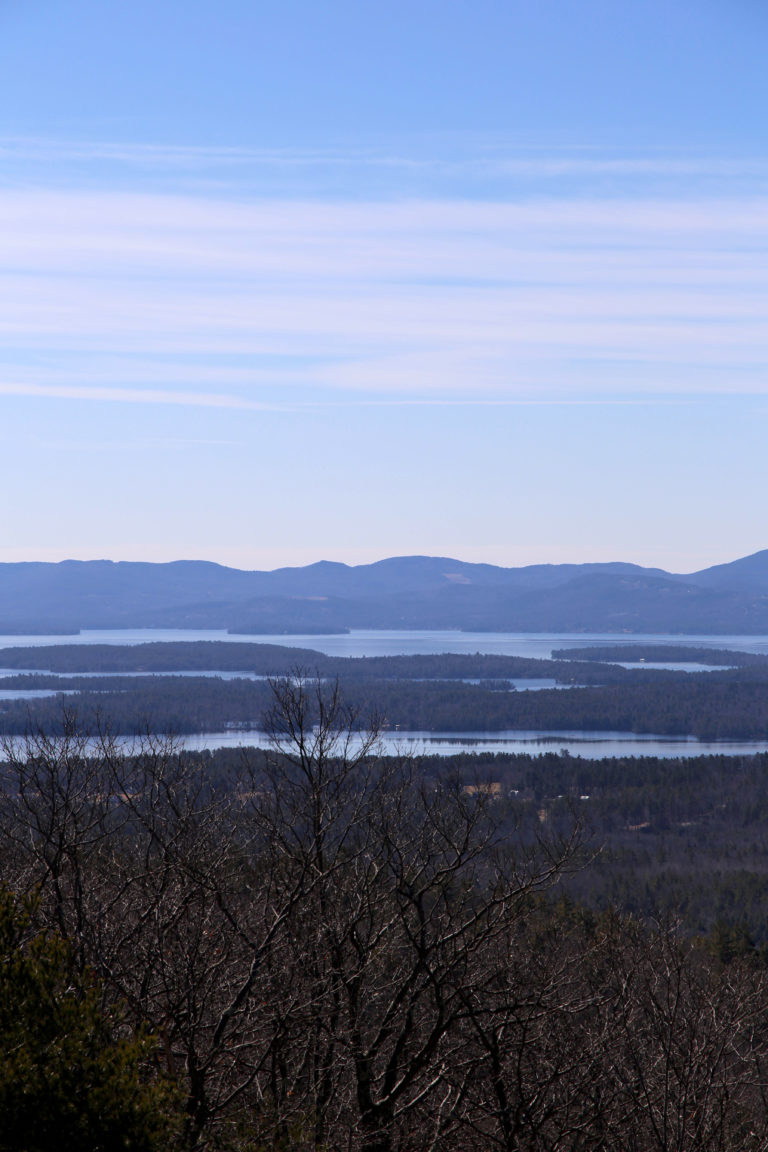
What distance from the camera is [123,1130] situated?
20.6 feet

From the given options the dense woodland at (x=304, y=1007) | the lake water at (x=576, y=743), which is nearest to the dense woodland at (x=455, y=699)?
the lake water at (x=576, y=743)

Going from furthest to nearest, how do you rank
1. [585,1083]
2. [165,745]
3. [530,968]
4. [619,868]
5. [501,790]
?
1. [501,790]
2. [619,868]
3. [530,968]
4. [165,745]
5. [585,1083]

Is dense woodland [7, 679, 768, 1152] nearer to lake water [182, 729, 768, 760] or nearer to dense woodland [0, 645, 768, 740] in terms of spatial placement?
lake water [182, 729, 768, 760]

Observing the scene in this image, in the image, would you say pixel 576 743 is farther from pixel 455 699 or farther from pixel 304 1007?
pixel 304 1007

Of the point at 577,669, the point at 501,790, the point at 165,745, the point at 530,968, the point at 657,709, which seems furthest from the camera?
the point at 577,669

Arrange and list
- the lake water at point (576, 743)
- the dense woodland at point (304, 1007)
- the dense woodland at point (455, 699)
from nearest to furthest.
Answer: the dense woodland at point (304, 1007) → the lake water at point (576, 743) → the dense woodland at point (455, 699)

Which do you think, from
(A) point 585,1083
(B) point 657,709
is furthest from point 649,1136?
(B) point 657,709

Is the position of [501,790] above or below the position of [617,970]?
below

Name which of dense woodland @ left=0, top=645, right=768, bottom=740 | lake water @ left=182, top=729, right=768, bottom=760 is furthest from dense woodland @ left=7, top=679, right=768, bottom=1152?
dense woodland @ left=0, top=645, right=768, bottom=740

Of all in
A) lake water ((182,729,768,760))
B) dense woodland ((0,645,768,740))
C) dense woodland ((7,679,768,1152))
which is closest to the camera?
dense woodland ((7,679,768,1152))

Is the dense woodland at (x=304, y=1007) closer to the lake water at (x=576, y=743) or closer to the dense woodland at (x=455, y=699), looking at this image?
the lake water at (x=576, y=743)

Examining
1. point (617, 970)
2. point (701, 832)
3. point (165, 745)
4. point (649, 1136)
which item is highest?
point (165, 745)

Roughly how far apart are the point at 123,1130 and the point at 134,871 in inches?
225

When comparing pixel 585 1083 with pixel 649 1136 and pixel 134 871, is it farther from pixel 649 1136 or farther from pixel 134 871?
pixel 134 871
